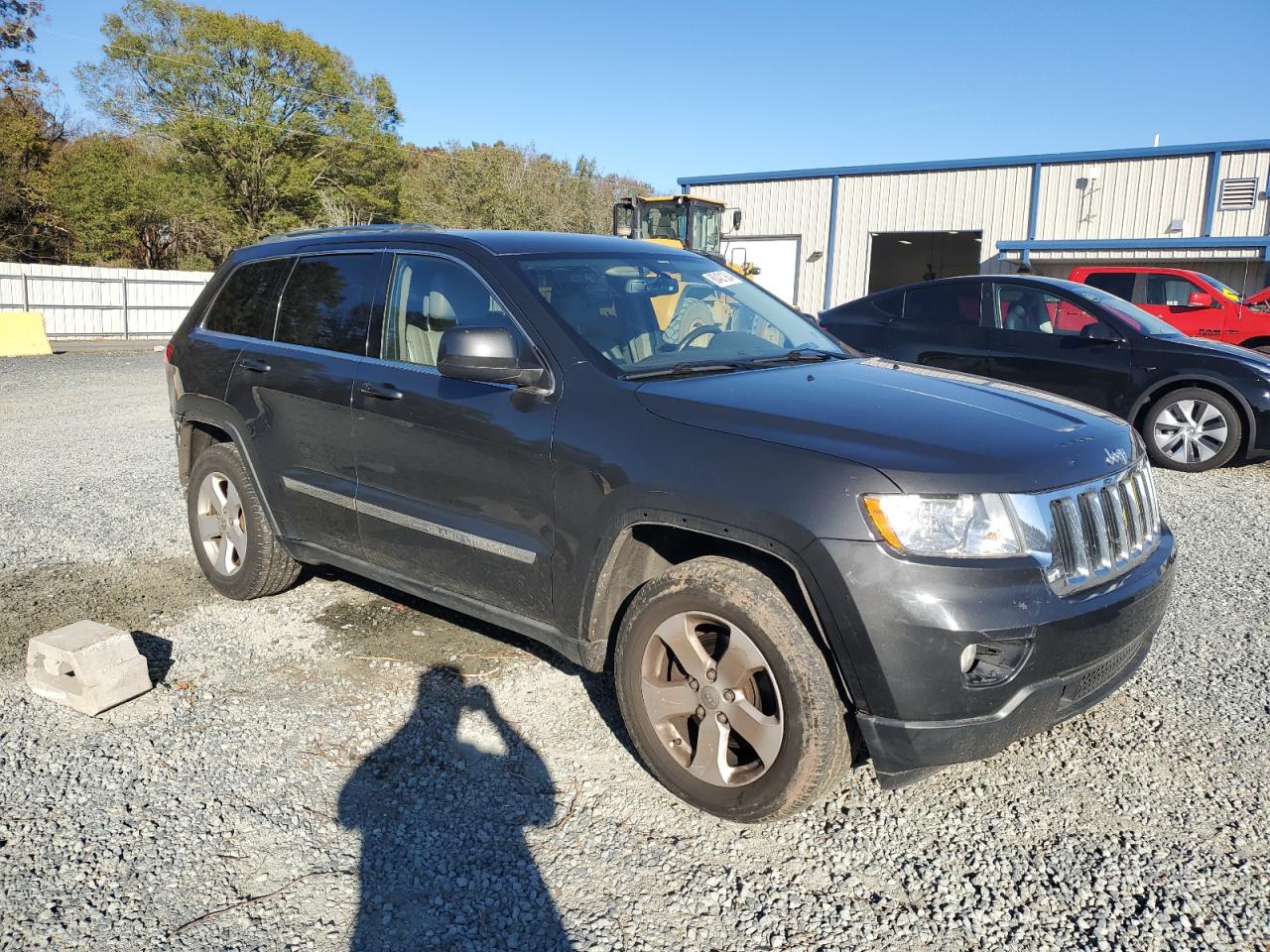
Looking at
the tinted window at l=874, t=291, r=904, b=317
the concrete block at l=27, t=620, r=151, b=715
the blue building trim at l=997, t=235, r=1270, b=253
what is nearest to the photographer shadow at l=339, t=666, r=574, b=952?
the concrete block at l=27, t=620, r=151, b=715

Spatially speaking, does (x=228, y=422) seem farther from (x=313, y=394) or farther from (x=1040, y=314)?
(x=1040, y=314)

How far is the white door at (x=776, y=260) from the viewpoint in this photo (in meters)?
30.7

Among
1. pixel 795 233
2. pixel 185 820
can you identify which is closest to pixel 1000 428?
pixel 185 820

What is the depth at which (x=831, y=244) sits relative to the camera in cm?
2958

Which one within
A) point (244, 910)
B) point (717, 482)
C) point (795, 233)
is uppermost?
point (795, 233)

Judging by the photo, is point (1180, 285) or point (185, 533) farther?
point (1180, 285)

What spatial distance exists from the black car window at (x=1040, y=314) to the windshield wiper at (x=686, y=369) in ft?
20.1

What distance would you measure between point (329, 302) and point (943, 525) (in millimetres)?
2982

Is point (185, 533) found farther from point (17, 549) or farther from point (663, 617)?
point (663, 617)

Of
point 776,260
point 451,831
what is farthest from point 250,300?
point 776,260

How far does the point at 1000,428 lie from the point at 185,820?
2.82 m

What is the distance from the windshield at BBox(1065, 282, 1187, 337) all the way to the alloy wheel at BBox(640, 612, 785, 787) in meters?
7.13

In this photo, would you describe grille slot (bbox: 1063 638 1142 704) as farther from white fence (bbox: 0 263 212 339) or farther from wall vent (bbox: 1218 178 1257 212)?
white fence (bbox: 0 263 212 339)

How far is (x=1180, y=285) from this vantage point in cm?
1453
